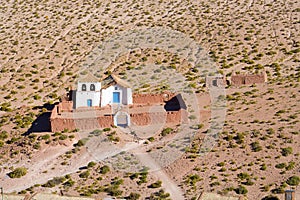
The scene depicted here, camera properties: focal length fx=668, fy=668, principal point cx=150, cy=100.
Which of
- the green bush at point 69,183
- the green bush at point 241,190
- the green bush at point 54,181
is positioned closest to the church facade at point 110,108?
the green bush at point 54,181

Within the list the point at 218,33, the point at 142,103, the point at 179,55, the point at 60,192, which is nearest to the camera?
the point at 60,192

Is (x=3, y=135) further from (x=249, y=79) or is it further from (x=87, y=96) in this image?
(x=249, y=79)

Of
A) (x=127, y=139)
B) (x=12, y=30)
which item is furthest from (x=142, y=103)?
(x=12, y=30)

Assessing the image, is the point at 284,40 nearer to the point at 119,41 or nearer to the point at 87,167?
the point at 119,41

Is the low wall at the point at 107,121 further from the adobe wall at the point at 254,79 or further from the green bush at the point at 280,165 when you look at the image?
the adobe wall at the point at 254,79

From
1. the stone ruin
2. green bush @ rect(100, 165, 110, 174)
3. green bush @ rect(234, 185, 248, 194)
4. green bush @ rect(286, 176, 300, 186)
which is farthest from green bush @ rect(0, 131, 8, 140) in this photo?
green bush @ rect(286, 176, 300, 186)

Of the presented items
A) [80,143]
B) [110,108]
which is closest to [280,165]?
[80,143]

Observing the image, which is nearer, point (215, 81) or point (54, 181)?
point (54, 181)
